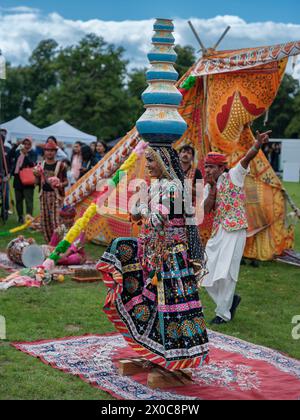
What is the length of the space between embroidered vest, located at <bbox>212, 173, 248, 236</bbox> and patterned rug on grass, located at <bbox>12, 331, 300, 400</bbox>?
Result: 3.67 feet

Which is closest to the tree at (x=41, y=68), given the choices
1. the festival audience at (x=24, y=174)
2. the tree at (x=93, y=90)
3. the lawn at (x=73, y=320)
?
the tree at (x=93, y=90)

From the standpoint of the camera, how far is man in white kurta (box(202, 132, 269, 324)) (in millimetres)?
6789

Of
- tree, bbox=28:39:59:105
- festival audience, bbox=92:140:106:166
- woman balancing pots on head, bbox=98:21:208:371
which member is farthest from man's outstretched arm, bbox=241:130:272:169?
tree, bbox=28:39:59:105

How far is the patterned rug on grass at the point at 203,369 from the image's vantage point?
488 centimetres

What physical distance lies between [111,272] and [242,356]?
5.25 ft

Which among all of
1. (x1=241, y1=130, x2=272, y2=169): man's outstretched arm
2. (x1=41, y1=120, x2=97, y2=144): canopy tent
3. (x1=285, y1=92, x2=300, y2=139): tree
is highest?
(x1=285, y1=92, x2=300, y2=139): tree

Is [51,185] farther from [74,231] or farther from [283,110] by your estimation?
[283,110]

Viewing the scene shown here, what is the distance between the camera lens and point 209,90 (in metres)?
10.1

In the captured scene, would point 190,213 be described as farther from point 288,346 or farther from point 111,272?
point 288,346

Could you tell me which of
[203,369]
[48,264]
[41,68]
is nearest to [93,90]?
[41,68]

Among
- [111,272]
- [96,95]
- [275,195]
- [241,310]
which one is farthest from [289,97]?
[111,272]

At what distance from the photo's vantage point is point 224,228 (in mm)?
6867

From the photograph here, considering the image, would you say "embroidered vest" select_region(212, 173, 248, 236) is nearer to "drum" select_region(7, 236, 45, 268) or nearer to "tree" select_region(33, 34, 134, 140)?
"drum" select_region(7, 236, 45, 268)

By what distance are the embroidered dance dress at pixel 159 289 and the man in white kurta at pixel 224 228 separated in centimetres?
171
